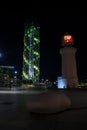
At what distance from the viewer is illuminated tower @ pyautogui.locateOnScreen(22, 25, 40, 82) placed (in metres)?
176

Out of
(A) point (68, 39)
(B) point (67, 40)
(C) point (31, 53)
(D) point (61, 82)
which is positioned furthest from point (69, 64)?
(C) point (31, 53)

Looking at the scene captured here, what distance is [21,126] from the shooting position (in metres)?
11.1

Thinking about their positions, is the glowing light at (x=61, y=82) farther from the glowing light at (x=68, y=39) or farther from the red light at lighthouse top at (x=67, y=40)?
the glowing light at (x=68, y=39)

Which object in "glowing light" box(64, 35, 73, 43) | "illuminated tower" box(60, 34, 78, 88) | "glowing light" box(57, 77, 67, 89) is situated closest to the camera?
"glowing light" box(57, 77, 67, 89)

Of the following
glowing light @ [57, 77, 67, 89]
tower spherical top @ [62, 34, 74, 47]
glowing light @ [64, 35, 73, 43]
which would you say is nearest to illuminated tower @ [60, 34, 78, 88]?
glowing light @ [57, 77, 67, 89]

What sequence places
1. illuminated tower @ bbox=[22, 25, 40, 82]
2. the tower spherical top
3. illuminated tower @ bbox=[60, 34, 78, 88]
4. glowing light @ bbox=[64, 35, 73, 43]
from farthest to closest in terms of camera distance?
illuminated tower @ bbox=[22, 25, 40, 82] < glowing light @ bbox=[64, 35, 73, 43] < the tower spherical top < illuminated tower @ bbox=[60, 34, 78, 88]

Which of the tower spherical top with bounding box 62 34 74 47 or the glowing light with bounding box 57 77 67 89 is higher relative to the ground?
the tower spherical top with bounding box 62 34 74 47

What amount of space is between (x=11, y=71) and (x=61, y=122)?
540 ft

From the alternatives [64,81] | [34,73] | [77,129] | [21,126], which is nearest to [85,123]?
[77,129]

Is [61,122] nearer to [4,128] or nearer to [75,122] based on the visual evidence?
[75,122]

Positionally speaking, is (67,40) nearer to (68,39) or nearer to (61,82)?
(68,39)

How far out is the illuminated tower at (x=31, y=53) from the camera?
175625mm

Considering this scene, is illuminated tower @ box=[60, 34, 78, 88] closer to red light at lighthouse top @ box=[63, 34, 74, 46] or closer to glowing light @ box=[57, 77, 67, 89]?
glowing light @ box=[57, 77, 67, 89]

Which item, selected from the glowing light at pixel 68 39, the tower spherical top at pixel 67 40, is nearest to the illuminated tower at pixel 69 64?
the tower spherical top at pixel 67 40
